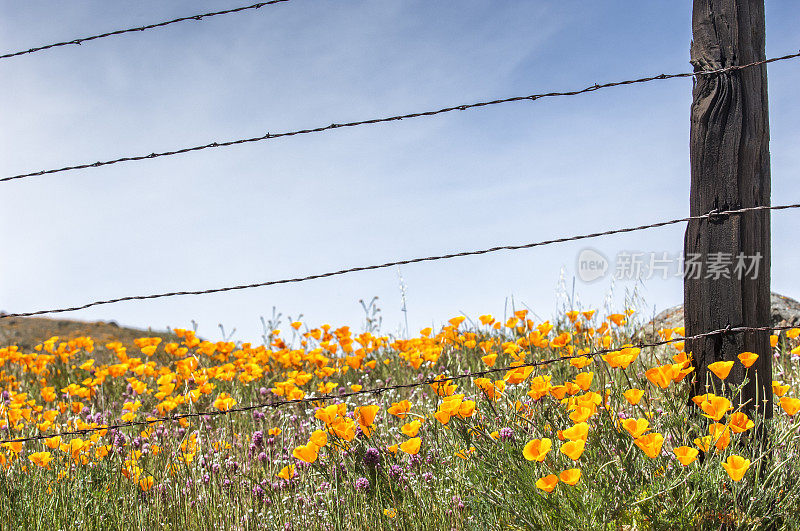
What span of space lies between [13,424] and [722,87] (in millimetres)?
4203

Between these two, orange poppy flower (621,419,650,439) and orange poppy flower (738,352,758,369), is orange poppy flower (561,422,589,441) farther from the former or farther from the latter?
orange poppy flower (738,352,758,369)

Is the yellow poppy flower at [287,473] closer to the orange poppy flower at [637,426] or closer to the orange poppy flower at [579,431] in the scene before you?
the orange poppy flower at [579,431]

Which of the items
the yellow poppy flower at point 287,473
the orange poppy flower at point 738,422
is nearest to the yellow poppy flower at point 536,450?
the orange poppy flower at point 738,422

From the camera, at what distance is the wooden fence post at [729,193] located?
280 cm

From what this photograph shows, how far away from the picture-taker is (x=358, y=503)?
288 cm

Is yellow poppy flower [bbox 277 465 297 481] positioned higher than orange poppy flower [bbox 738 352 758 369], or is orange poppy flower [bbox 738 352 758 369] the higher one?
orange poppy flower [bbox 738 352 758 369]

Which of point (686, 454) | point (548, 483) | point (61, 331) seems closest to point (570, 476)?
point (548, 483)

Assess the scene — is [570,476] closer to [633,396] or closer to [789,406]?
[633,396]

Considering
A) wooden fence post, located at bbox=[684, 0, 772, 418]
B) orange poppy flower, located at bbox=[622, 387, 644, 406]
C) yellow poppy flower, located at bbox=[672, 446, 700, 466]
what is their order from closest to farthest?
yellow poppy flower, located at bbox=[672, 446, 700, 466]
orange poppy flower, located at bbox=[622, 387, 644, 406]
wooden fence post, located at bbox=[684, 0, 772, 418]

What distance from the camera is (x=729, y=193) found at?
2.79 metres

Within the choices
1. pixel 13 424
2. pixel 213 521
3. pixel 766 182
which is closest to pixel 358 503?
pixel 213 521

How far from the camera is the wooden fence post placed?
2.80m

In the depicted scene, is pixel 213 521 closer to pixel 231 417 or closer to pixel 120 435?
pixel 120 435

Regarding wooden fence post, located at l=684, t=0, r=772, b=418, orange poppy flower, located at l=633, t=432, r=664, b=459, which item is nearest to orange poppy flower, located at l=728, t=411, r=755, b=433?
orange poppy flower, located at l=633, t=432, r=664, b=459
